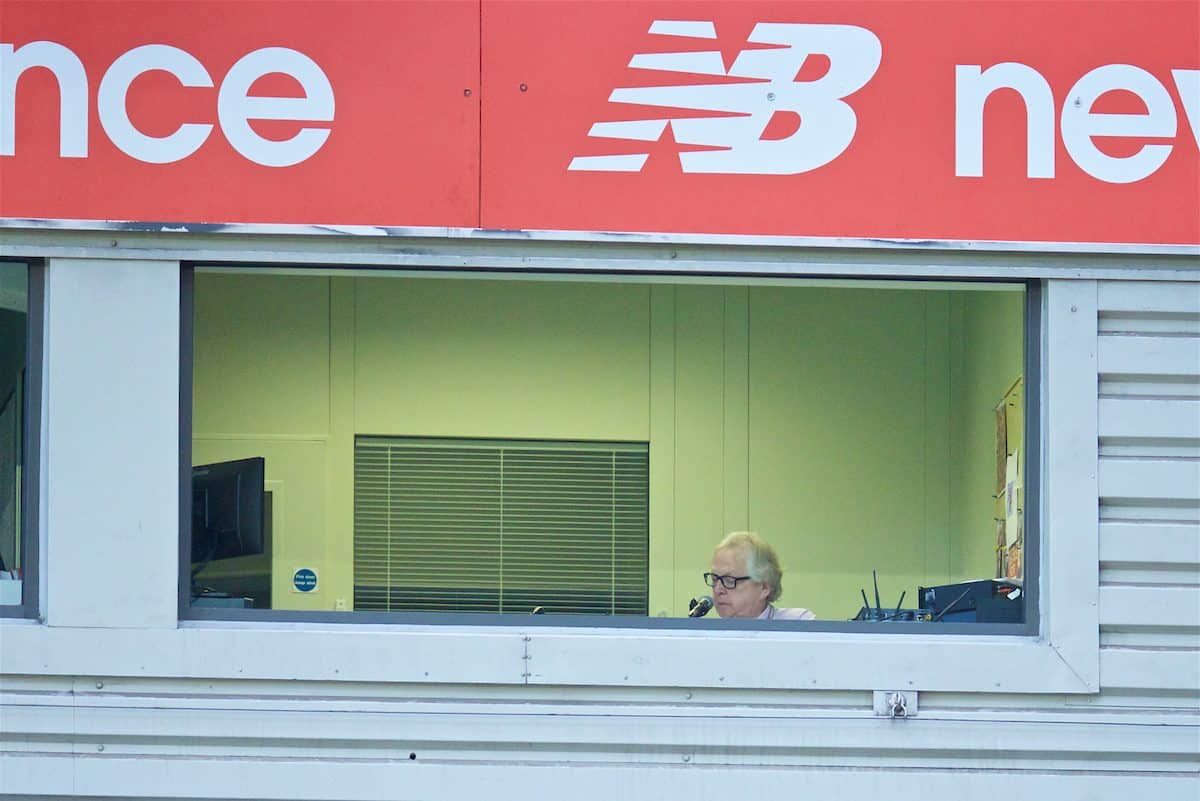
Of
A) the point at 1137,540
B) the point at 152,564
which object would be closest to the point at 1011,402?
the point at 1137,540

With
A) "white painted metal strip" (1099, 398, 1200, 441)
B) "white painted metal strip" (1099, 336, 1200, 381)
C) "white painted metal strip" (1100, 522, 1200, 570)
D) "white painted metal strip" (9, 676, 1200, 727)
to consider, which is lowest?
"white painted metal strip" (9, 676, 1200, 727)

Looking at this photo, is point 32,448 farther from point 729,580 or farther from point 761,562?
point 761,562

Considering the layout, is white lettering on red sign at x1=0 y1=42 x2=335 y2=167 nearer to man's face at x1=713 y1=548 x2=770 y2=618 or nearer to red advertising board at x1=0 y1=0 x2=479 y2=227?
red advertising board at x1=0 y1=0 x2=479 y2=227

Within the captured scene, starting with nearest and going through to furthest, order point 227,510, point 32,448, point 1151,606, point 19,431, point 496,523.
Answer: point 1151,606, point 32,448, point 19,431, point 227,510, point 496,523

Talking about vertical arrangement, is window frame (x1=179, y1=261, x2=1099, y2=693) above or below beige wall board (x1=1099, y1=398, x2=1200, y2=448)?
below

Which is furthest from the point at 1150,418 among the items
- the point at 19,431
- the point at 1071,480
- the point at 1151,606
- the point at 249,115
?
the point at 19,431

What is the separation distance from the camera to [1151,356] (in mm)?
4418

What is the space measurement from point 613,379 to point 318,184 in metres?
3.99

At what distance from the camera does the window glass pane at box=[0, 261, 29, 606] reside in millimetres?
4523

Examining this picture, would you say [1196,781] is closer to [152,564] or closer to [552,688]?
[552,688]

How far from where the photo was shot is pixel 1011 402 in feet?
21.6

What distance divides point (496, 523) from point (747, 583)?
3332mm

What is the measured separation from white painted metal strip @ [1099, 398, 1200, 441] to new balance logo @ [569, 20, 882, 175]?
45.7 inches

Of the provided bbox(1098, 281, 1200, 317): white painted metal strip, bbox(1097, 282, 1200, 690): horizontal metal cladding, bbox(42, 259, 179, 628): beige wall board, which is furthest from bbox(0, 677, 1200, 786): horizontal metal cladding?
bbox(1098, 281, 1200, 317): white painted metal strip
